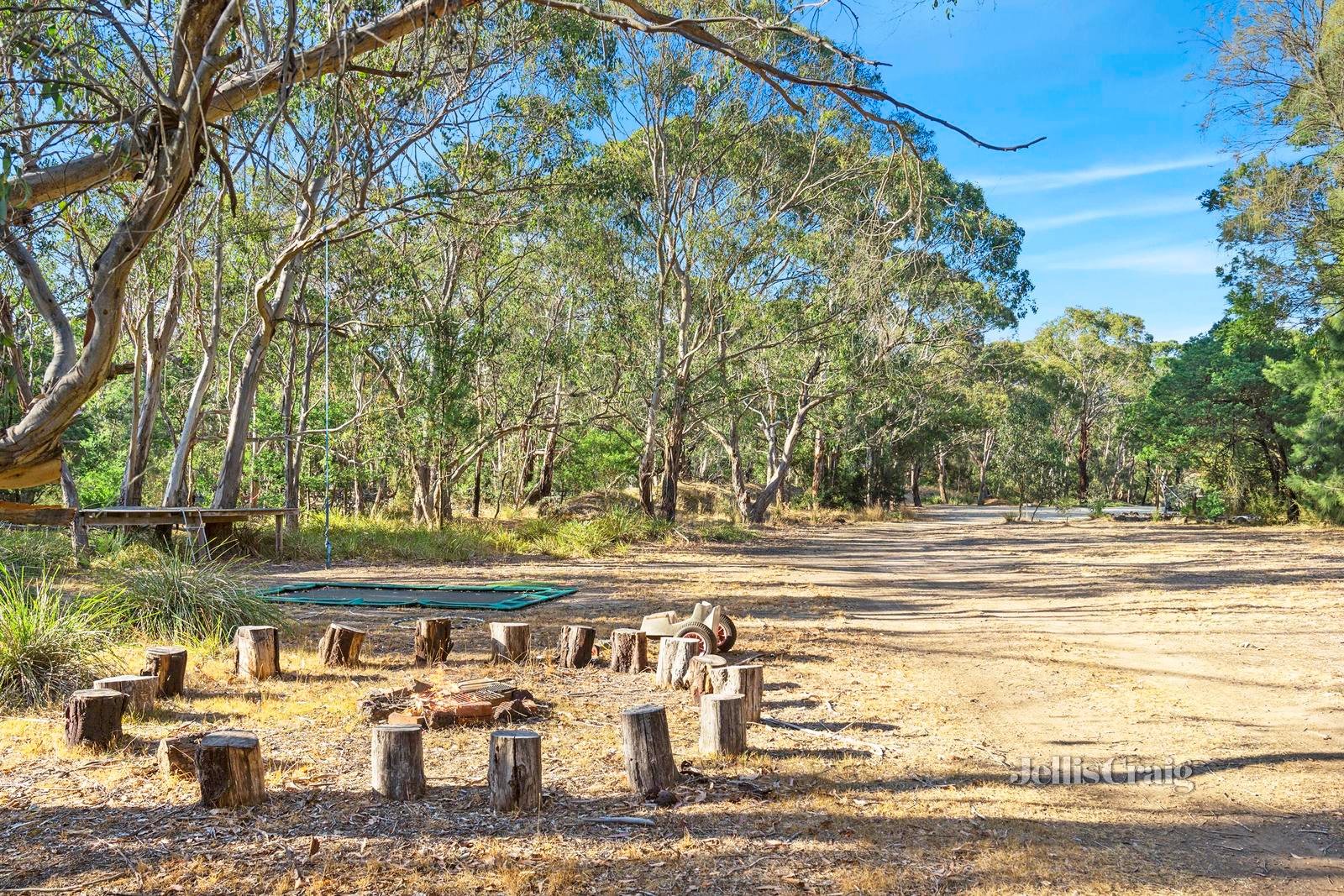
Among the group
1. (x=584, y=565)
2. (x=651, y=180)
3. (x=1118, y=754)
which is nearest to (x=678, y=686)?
(x=1118, y=754)

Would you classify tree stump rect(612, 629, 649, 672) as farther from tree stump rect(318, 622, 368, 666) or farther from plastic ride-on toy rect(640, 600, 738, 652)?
tree stump rect(318, 622, 368, 666)

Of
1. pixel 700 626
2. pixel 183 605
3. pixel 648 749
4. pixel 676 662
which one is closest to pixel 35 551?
pixel 183 605

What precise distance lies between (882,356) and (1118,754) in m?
19.8

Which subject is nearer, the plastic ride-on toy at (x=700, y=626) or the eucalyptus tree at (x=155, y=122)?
the eucalyptus tree at (x=155, y=122)

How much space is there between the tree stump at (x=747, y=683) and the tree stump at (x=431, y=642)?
2.60m

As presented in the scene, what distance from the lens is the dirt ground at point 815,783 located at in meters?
3.37

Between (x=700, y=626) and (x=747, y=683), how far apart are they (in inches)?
61.8

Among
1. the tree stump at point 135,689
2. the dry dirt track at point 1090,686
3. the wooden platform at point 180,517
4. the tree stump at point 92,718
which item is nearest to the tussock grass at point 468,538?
the wooden platform at point 180,517

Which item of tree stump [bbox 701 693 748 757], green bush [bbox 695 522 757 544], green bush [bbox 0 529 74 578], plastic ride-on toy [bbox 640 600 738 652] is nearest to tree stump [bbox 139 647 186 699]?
plastic ride-on toy [bbox 640 600 738 652]

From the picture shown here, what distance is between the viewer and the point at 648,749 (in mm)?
4074

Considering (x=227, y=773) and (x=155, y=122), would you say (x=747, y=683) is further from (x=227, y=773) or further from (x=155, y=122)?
(x=155, y=122)

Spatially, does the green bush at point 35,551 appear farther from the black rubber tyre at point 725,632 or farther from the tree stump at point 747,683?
the tree stump at point 747,683

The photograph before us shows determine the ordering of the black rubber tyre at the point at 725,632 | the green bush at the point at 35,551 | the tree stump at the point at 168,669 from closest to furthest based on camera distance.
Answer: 1. the tree stump at the point at 168,669
2. the black rubber tyre at the point at 725,632
3. the green bush at the point at 35,551

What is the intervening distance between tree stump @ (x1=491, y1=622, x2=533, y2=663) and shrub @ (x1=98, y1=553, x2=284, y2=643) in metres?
1.89
